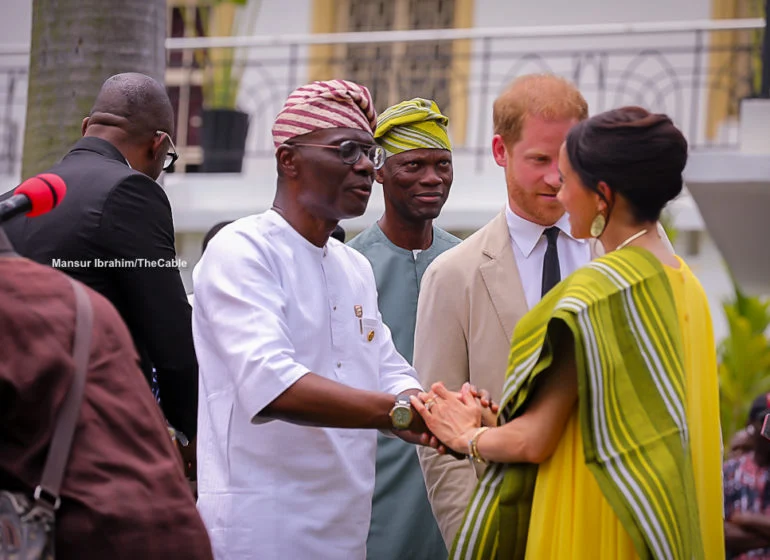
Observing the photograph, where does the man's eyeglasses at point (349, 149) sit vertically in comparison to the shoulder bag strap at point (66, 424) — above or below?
above

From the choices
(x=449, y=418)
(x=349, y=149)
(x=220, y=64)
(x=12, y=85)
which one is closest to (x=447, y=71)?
(x=220, y=64)

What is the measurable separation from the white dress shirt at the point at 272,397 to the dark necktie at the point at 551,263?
30.0 inches

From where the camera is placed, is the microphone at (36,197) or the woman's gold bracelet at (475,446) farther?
the woman's gold bracelet at (475,446)

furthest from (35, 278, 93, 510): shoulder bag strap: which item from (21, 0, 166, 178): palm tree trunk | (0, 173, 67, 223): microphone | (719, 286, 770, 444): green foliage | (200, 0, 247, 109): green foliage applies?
(200, 0, 247, 109): green foliage

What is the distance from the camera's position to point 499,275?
4.23m

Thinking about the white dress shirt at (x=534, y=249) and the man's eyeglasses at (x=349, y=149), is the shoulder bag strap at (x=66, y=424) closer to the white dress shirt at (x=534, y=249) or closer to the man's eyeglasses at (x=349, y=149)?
the man's eyeglasses at (x=349, y=149)

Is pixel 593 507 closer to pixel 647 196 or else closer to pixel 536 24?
pixel 647 196

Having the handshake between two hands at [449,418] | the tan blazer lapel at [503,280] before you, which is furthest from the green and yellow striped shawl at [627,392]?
the tan blazer lapel at [503,280]

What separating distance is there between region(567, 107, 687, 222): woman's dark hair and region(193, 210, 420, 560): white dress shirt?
0.87 metres

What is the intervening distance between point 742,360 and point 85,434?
10.3 m

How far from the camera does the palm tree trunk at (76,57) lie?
238 inches

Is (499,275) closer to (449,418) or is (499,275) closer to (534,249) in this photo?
(534,249)

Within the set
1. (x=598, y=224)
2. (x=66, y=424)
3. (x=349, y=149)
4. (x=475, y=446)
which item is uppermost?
(x=349, y=149)

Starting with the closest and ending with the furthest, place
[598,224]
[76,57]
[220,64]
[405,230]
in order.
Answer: [598,224] → [405,230] → [76,57] → [220,64]
